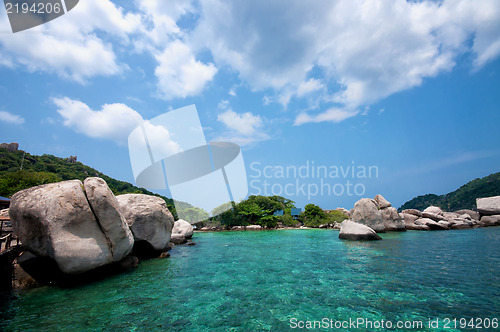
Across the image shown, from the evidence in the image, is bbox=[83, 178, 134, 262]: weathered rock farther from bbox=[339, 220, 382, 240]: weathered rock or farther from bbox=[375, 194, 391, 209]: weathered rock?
bbox=[375, 194, 391, 209]: weathered rock

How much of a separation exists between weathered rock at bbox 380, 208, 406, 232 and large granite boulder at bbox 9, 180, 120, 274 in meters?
38.4

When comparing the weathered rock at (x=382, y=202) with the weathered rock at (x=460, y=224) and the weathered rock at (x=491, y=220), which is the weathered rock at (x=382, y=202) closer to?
the weathered rock at (x=460, y=224)

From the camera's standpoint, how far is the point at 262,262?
47.4ft

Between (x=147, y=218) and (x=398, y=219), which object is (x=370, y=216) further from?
(x=147, y=218)

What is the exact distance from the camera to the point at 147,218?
1515 cm

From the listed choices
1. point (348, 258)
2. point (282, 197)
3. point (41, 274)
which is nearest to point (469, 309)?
point (348, 258)

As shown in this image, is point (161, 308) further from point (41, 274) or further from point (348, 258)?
point (348, 258)

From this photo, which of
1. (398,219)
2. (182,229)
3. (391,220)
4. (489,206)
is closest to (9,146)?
(182,229)

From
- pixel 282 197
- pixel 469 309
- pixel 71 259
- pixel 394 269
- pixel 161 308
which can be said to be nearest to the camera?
pixel 469 309

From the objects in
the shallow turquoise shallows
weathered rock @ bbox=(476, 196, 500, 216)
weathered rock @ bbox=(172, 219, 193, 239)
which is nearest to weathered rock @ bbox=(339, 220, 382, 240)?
the shallow turquoise shallows

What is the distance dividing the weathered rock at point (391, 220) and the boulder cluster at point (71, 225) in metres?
37.2

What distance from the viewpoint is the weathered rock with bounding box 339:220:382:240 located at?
2350 centimetres

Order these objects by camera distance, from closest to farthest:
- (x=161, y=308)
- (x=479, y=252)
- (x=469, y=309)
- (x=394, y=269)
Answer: (x=469, y=309), (x=161, y=308), (x=394, y=269), (x=479, y=252)

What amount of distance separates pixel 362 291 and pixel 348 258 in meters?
6.82
